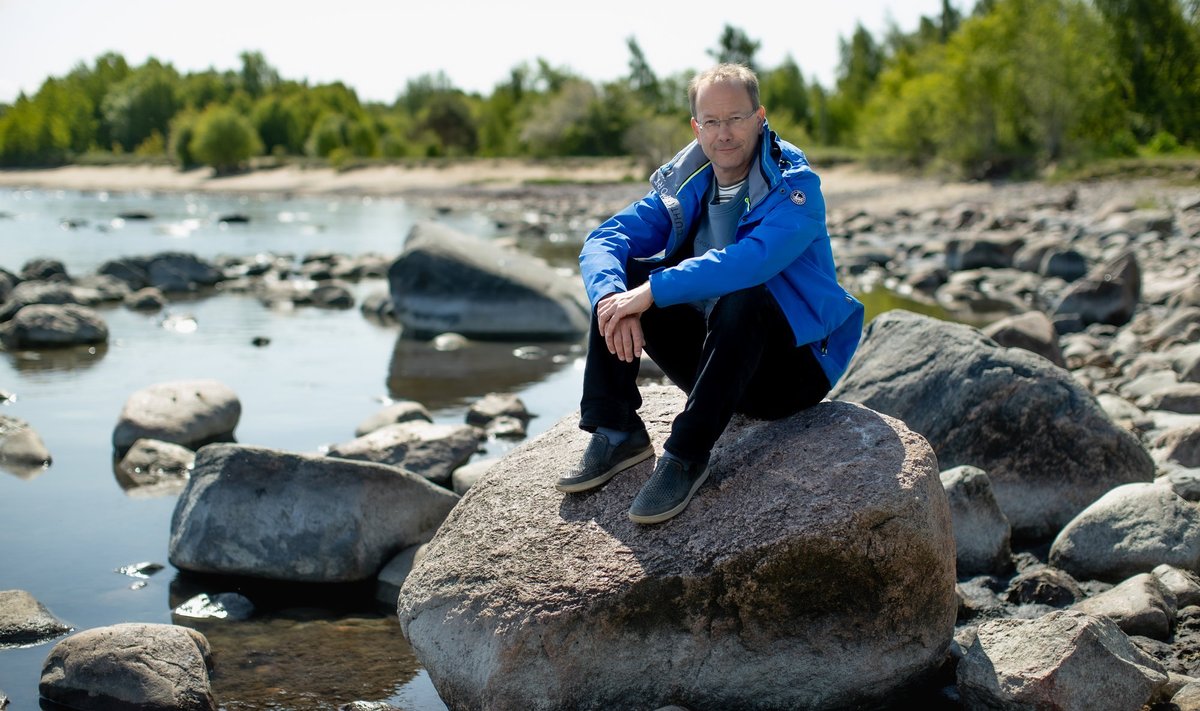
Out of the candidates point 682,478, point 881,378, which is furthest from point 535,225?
point 682,478

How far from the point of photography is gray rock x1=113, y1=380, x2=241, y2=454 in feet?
29.6

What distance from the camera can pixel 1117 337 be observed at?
40.1 ft

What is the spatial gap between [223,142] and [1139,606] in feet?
252

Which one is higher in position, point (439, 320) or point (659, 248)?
point (659, 248)

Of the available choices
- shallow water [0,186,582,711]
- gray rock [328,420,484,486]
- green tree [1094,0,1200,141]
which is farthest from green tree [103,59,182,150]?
gray rock [328,420,484,486]

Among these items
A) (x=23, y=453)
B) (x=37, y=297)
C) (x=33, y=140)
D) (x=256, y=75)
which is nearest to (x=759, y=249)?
(x=23, y=453)

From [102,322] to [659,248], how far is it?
1147 cm

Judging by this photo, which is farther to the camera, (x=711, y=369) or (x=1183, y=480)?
(x=1183, y=480)

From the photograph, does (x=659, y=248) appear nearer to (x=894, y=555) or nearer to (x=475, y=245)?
(x=894, y=555)

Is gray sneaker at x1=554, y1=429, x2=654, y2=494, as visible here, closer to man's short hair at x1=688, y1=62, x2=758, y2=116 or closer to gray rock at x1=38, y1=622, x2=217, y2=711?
man's short hair at x1=688, y1=62, x2=758, y2=116

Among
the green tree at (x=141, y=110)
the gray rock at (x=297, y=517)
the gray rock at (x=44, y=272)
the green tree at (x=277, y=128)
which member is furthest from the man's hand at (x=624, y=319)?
the green tree at (x=141, y=110)

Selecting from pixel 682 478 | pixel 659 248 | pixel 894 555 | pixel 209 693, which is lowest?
pixel 209 693

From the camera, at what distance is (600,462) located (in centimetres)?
457

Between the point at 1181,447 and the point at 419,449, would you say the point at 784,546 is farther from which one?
the point at 1181,447
